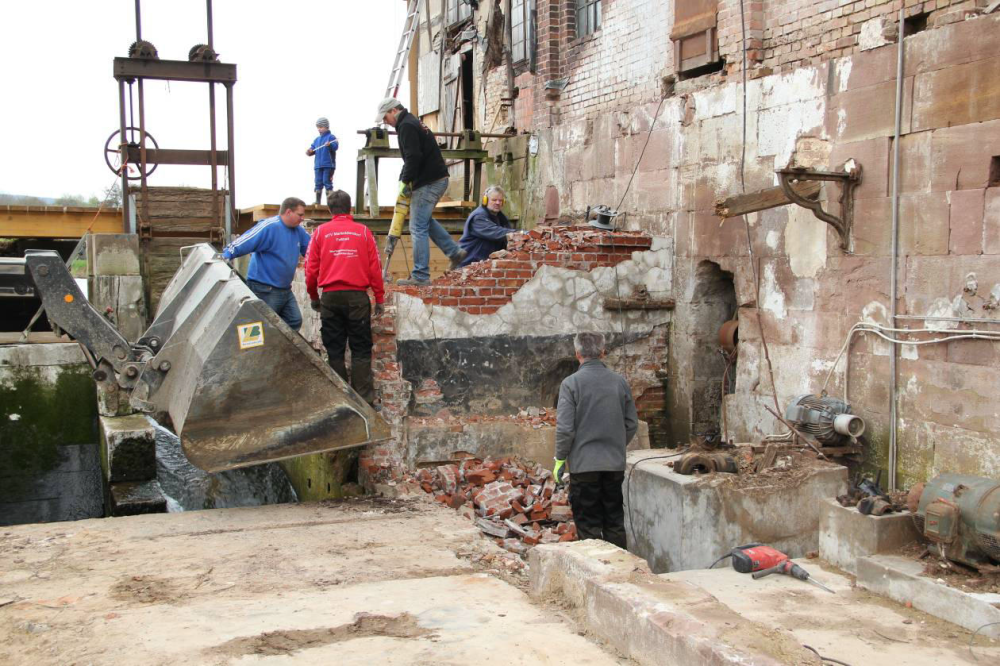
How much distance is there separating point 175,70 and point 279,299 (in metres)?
7.93

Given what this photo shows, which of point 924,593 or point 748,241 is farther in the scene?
point 748,241

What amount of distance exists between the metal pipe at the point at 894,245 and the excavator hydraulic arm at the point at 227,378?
3620 millimetres

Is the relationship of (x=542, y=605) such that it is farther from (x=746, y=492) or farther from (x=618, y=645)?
(x=746, y=492)

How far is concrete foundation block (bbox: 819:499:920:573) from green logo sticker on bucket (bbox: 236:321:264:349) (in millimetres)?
3779

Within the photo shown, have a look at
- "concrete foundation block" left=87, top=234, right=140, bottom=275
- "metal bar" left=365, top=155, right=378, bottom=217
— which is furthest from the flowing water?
"concrete foundation block" left=87, top=234, right=140, bottom=275

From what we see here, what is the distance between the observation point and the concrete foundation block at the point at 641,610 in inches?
131

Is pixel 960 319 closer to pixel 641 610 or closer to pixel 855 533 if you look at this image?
pixel 855 533

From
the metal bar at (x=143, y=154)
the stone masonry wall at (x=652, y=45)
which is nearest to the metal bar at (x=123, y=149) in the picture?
the metal bar at (x=143, y=154)

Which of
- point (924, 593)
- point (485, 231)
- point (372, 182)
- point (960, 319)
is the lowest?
point (924, 593)

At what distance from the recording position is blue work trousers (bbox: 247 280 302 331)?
7562mm

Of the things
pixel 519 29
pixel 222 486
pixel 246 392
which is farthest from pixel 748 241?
pixel 222 486

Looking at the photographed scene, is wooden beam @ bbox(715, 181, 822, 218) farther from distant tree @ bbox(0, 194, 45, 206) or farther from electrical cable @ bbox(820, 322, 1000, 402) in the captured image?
distant tree @ bbox(0, 194, 45, 206)

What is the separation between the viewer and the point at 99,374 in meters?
6.42

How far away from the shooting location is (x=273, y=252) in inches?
297
